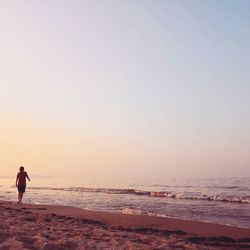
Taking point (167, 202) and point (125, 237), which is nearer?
point (125, 237)

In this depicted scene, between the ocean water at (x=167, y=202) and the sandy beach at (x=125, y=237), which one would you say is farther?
the ocean water at (x=167, y=202)

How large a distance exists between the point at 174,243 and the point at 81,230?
247cm

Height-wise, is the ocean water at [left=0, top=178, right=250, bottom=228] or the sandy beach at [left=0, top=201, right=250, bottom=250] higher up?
the ocean water at [left=0, top=178, right=250, bottom=228]

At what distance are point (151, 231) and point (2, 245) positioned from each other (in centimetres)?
404

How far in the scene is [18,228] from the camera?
8711 mm

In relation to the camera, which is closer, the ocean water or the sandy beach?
the sandy beach

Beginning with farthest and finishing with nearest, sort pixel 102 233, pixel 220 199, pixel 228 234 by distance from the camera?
1. pixel 220 199
2. pixel 228 234
3. pixel 102 233

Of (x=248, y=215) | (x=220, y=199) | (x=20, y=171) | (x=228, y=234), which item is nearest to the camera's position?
(x=228, y=234)

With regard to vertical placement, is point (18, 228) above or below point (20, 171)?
below

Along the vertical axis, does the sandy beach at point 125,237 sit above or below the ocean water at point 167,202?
below

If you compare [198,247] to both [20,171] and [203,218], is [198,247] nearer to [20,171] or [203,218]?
[203,218]

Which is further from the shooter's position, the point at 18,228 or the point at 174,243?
Result: the point at 18,228

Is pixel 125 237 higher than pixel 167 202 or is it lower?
lower

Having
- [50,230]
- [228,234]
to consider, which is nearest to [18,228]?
[50,230]
